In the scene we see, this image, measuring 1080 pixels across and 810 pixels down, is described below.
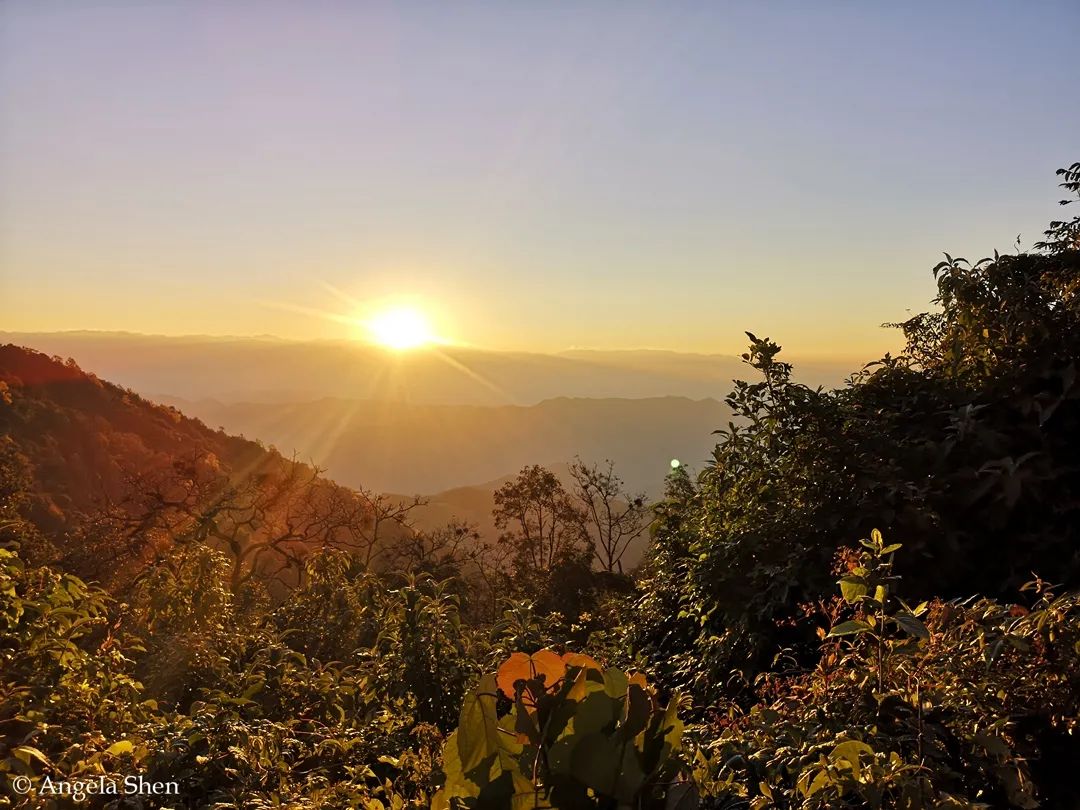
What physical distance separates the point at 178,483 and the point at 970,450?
51.0ft

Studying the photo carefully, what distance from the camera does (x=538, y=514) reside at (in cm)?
2409

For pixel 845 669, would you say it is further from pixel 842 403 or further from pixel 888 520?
pixel 842 403

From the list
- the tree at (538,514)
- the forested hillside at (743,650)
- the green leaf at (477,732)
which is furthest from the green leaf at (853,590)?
the tree at (538,514)

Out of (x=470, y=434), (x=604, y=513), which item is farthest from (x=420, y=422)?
(x=604, y=513)

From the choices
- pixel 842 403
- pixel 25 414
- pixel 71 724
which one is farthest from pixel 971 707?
pixel 25 414

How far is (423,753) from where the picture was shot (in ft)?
8.93

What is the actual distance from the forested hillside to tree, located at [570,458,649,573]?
1639cm

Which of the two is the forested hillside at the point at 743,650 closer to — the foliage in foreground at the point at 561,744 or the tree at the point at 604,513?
the foliage in foreground at the point at 561,744

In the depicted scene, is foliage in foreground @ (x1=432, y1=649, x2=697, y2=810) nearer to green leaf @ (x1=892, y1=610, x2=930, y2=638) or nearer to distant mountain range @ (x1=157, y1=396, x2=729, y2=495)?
green leaf @ (x1=892, y1=610, x2=930, y2=638)

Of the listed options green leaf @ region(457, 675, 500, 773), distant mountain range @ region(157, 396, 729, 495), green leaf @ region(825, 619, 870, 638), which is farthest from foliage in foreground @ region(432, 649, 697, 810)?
distant mountain range @ region(157, 396, 729, 495)

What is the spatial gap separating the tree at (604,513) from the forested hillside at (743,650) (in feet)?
53.8

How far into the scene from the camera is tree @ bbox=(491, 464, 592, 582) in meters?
23.5

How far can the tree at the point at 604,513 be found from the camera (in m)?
24.2

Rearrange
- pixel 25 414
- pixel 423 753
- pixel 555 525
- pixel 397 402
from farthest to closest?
pixel 397 402
pixel 555 525
pixel 25 414
pixel 423 753
